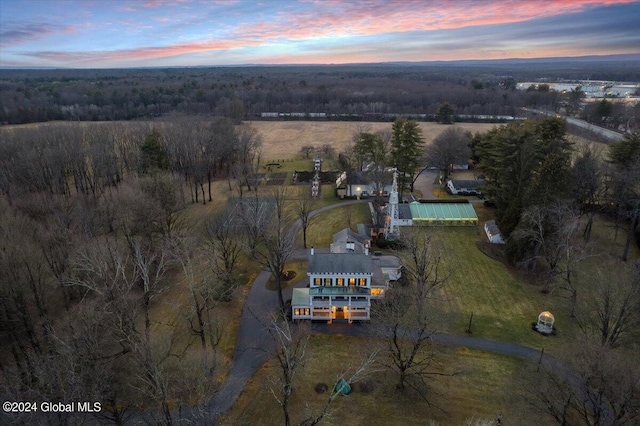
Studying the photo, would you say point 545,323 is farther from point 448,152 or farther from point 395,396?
point 448,152

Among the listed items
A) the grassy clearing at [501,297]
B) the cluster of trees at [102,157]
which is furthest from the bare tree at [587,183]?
the cluster of trees at [102,157]

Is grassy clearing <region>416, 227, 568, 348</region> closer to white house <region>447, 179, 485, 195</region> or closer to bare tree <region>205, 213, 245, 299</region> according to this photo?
bare tree <region>205, 213, 245, 299</region>

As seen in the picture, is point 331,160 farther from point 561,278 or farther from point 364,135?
point 561,278

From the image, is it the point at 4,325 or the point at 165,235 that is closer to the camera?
the point at 4,325

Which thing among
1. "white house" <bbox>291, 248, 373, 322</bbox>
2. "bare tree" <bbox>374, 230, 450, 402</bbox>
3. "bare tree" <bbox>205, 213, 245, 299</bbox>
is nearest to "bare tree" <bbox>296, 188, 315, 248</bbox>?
"bare tree" <bbox>205, 213, 245, 299</bbox>

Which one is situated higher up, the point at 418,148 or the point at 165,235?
the point at 418,148

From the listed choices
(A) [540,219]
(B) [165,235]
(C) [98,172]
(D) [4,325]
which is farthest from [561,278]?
(C) [98,172]

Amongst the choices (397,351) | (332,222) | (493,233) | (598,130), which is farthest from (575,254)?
(598,130)
